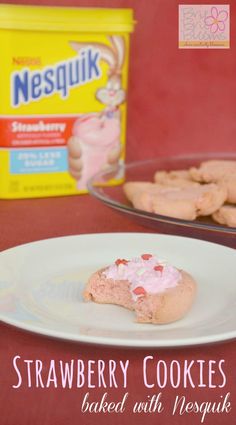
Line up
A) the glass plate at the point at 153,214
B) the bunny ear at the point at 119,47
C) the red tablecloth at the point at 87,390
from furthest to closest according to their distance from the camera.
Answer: the bunny ear at the point at 119,47 → the glass plate at the point at 153,214 → the red tablecloth at the point at 87,390

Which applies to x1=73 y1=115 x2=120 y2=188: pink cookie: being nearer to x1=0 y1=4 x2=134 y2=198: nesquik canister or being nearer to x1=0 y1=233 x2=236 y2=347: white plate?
x1=0 y1=4 x2=134 y2=198: nesquik canister

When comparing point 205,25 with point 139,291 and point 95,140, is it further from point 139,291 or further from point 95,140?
point 139,291

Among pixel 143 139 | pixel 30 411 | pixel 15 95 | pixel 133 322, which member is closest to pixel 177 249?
pixel 133 322

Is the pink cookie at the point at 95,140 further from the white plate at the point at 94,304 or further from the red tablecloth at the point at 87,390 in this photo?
the red tablecloth at the point at 87,390

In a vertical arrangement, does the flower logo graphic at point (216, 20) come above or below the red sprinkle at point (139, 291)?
above

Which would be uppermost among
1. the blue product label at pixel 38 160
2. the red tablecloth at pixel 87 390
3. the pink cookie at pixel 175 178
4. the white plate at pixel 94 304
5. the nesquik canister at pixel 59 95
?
the nesquik canister at pixel 59 95

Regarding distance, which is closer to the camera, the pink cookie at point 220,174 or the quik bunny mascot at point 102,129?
the pink cookie at point 220,174

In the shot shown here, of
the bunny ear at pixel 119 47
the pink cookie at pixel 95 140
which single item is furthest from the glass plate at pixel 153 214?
the bunny ear at pixel 119 47
